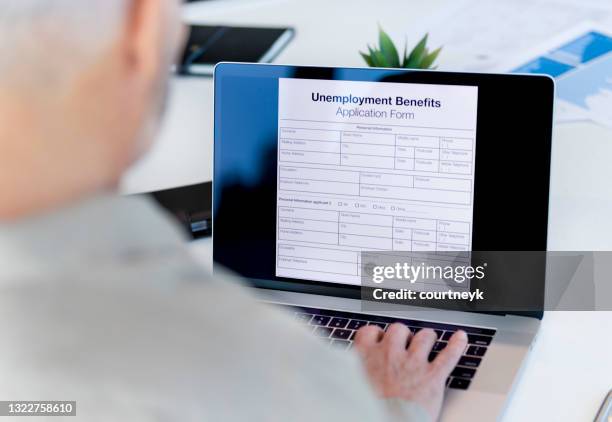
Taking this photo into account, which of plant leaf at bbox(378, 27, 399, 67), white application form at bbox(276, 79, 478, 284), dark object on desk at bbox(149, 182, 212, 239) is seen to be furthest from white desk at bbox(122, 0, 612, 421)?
plant leaf at bbox(378, 27, 399, 67)

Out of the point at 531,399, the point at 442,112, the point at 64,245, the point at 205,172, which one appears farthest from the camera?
the point at 205,172

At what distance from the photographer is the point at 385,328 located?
947 mm

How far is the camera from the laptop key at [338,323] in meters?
0.96

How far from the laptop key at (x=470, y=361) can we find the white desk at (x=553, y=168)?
4cm

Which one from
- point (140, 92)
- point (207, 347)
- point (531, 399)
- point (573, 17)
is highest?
point (573, 17)

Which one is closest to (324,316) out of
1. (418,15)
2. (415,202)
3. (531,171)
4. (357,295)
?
(357,295)

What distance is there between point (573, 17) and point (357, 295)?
3.31 ft

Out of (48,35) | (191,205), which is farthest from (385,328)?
(48,35)

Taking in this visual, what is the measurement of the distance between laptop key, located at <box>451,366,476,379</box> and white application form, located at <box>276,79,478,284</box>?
0.49 feet

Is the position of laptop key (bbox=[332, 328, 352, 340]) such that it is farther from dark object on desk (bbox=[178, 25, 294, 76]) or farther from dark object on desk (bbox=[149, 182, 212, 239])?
dark object on desk (bbox=[178, 25, 294, 76])

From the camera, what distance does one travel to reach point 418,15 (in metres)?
1.85

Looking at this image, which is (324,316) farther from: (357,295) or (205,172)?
(205,172)

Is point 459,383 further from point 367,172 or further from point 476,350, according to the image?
point 367,172

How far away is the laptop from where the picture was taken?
3.07 feet
